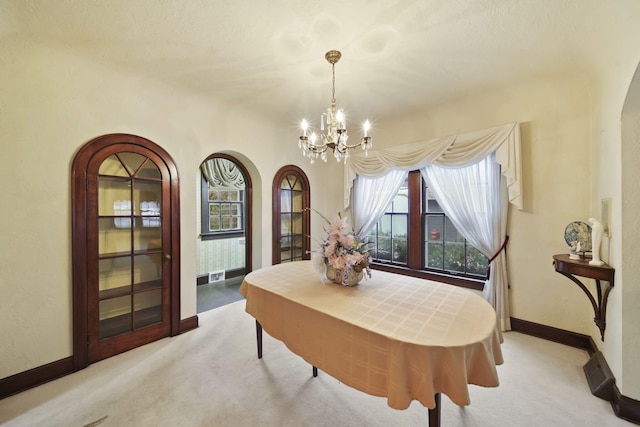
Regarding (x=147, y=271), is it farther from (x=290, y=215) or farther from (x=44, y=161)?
(x=290, y=215)

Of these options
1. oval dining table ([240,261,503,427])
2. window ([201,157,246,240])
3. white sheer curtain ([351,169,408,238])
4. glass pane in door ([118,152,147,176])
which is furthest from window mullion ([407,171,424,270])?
glass pane in door ([118,152,147,176])

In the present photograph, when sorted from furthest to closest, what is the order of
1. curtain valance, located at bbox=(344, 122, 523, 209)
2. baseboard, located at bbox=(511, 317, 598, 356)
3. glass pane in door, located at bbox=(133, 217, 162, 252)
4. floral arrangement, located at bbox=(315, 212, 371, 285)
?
curtain valance, located at bbox=(344, 122, 523, 209) → glass pane in door, located at bbox=(133, 217, 162, 252) → baseboard, located at bbox=(511, 317, 598, 356) → floral arrangement, located at bbox=(315, 212, 371, 285)

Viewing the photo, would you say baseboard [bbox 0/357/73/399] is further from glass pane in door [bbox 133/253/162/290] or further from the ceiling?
the ceiling

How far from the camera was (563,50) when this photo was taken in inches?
81.0

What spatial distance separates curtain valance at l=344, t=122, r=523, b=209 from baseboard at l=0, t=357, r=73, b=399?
3971mm

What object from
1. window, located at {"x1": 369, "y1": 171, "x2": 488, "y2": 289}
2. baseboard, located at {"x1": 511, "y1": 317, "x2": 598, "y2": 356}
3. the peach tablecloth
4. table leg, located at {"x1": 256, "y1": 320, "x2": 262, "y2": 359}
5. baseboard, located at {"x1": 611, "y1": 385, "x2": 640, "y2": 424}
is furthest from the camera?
window, located at {"x1": 369, "y1": 171, "x2": 488, "y2": 289}

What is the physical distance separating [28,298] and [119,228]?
2.57 ft

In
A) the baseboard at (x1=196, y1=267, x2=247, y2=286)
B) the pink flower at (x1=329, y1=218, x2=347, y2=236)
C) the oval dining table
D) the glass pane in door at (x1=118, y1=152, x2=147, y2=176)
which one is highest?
the glass pane in door at (x1=118, y1=152, x2=147, y2=176)

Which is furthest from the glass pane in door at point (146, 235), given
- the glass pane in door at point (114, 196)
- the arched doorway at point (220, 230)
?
the arched doorway at point (220, 230)

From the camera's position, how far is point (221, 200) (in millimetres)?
4879

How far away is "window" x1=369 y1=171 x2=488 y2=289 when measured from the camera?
10.5ft

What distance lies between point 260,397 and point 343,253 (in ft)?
4.08

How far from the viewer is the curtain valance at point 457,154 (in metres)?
2.66

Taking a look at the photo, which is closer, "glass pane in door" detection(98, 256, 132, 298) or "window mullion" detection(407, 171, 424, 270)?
"glass pane in door" detection(98, 256, 132, 298)
